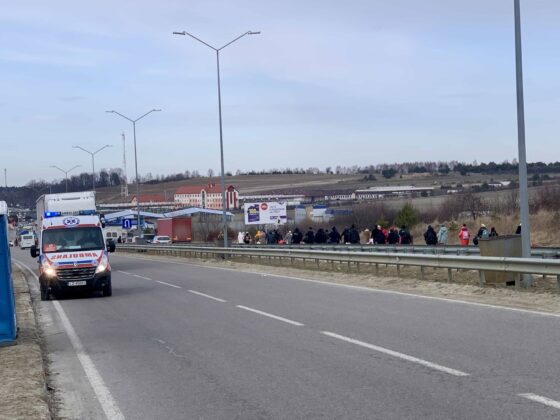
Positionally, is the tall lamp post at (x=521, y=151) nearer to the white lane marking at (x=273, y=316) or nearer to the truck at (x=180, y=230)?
the white lane marking at (x=273, y=316)

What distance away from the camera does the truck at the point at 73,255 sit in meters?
21.0

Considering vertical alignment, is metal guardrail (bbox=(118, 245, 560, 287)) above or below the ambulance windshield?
below

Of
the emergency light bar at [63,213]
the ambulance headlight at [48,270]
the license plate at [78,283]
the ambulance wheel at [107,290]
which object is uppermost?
the emergency light bar at [63,213]

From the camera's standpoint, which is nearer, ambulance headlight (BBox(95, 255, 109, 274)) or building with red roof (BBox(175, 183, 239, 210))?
ambulance headlight (BBox(95, 255, 109, 274))

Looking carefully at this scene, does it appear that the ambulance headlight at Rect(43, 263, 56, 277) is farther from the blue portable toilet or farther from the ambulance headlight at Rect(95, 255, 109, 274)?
the blue portable toilet

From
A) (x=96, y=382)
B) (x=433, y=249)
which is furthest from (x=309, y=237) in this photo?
(x=96, y=382)

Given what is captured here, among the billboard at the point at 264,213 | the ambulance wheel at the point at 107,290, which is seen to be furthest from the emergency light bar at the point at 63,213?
the billboard at the point at 264,213

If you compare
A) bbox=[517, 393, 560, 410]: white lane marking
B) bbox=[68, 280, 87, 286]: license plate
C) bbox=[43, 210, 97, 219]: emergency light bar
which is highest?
bbox=[43, 210, 97, 219]: emergency light bar

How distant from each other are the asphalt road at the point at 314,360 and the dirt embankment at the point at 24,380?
299 mm

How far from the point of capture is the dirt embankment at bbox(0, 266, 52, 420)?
7.58m

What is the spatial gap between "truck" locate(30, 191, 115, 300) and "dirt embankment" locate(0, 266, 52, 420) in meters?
6.85

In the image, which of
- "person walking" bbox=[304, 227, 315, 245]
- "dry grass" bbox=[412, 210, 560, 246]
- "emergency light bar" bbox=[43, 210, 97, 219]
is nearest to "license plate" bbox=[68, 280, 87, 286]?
"emergency light bar" bbox=[43, 210, 97, 219]

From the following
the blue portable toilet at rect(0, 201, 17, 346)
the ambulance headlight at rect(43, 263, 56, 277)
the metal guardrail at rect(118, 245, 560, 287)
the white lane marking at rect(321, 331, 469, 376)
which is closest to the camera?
the white lane marking at rect(321, 331, 469, 376)

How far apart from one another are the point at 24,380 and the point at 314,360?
3.45 meters
